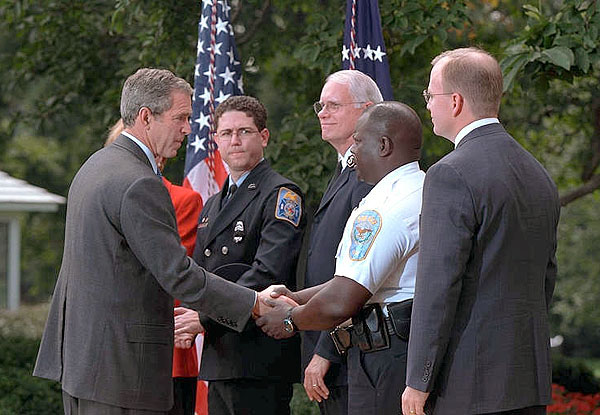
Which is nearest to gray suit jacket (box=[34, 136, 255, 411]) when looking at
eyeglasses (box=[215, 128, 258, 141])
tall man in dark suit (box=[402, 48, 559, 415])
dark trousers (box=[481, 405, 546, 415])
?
eyeglasses (box=[215, 128, 258, 141])

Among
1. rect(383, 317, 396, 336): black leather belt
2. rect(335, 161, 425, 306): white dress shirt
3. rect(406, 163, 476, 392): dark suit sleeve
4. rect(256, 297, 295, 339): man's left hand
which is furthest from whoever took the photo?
rect(256, 297, 295, 339): man's left hand

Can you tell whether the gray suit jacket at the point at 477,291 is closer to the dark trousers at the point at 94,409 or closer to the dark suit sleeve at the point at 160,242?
the dark suit sleeve at the point at 160,242

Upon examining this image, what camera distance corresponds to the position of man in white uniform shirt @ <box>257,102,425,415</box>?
3.78 m

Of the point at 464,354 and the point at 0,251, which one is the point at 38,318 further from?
the point at 464,354

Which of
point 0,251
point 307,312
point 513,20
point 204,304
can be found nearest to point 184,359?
point 204,304

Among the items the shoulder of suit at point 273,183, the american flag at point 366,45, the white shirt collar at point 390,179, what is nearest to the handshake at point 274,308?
the shoulder of suit at point 273,183

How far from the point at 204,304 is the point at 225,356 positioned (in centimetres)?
58

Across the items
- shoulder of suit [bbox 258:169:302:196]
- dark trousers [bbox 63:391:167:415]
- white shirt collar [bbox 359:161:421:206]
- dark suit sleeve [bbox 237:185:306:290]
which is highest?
white shirt collar [bbox 359:161:421:206]

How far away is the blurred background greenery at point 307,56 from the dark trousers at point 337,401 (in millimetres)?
2314

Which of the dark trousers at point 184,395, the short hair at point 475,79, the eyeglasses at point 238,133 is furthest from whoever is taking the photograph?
the dark trousers at point 184,395

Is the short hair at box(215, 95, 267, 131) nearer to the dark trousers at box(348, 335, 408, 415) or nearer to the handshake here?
the handshake

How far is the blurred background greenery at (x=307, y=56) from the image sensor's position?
615 centimetres

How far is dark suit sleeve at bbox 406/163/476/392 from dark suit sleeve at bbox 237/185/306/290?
1401mm

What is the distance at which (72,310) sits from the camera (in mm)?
4051
